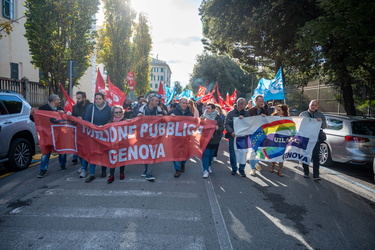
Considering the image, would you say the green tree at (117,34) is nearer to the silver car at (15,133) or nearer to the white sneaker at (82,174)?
the silver car at (15,133)

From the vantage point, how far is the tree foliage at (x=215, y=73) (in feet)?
153

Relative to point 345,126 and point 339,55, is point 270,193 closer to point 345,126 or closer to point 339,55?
point 345,126

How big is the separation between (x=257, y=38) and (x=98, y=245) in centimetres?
1576

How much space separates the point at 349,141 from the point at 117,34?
75.9 feet

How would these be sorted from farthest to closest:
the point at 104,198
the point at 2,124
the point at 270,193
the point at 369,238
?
the point at 2,124
the point at 270,193
the point at 104,198
the point at 369,238

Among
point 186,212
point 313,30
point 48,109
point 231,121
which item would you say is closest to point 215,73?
point 313,30

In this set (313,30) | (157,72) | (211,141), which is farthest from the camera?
(157,72)

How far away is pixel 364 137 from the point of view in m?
6.75

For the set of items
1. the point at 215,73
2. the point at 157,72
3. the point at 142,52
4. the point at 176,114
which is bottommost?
the point at 176,114

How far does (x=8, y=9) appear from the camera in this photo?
607 inches

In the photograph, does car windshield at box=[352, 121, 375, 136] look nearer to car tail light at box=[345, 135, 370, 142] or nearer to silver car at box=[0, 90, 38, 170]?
car tail light at box=[345, 135, 370, 142]

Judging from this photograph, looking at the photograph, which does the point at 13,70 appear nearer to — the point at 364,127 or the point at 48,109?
the point at 48,109

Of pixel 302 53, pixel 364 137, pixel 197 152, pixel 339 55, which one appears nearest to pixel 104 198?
pixel 197 152

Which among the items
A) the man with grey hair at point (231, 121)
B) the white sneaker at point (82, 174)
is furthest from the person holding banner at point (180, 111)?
the white sneaker at point (82, 174)
